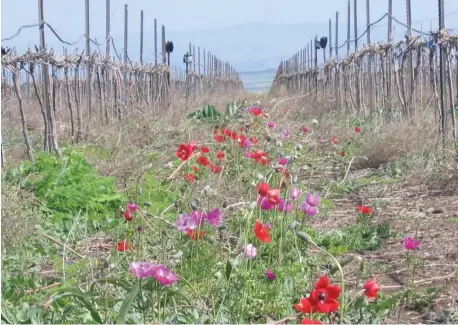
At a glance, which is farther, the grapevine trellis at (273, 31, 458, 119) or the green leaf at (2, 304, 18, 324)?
the grapevine trellis at (273, 31, 458, 119)

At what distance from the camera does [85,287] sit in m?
3.54

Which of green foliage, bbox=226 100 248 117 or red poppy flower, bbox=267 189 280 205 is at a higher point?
green foliage, bbox=226 100 248 117

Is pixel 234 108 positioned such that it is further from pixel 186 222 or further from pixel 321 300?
pixel 321 300

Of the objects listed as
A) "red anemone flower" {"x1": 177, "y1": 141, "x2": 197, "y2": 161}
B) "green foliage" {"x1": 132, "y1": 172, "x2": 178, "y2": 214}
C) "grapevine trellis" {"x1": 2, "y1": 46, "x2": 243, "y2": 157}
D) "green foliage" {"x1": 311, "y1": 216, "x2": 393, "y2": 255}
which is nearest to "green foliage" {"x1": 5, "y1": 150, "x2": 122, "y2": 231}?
"green foliage" {"x1": 132, "y1": 172, "x2": 178, "y2": 214}

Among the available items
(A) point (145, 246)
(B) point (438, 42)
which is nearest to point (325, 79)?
(B) point (438, 42)

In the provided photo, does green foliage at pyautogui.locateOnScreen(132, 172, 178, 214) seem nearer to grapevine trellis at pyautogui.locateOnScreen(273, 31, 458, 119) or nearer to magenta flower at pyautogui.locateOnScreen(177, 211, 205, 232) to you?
magenta flower at pyautogui.locateOnScreen(177, 211, 205, 232)

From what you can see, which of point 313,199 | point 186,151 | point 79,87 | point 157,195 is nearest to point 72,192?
point 157,195

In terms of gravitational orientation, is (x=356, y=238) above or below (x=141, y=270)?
below

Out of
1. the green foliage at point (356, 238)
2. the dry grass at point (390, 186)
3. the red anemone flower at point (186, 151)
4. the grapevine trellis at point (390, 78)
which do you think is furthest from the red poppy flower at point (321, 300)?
the grapevine trellis at point (390, 78)

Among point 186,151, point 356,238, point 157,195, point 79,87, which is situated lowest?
point 356,238

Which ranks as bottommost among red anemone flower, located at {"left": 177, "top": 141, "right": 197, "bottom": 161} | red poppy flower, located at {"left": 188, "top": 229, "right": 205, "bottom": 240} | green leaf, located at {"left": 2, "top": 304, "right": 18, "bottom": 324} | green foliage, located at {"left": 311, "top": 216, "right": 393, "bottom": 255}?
green foliage, located at {"left": 311, "top": 216, "right": 393, "bottom": 255}

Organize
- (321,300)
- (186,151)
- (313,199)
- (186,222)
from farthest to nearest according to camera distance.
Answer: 1. (186,151)
2. (313,199)
3. (186,222)
4. (321,300)

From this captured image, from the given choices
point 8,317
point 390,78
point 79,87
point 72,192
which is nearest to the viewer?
point 8,317

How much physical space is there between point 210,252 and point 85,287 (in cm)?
77
